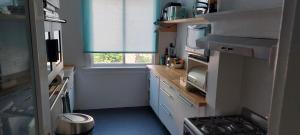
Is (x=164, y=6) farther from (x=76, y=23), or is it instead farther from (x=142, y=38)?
(x=76, y=23)

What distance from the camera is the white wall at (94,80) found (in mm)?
3637

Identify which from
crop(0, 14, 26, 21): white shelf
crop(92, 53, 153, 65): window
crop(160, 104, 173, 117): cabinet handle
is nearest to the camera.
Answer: crop(0, 14, 26, 21): white shelf

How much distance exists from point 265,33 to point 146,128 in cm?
227

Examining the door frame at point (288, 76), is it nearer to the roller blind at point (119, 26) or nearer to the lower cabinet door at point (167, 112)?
the lower cabinet door at point (167, 112)

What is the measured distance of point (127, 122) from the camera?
345 centimetres

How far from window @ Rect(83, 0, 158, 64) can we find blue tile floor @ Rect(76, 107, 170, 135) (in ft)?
2.96

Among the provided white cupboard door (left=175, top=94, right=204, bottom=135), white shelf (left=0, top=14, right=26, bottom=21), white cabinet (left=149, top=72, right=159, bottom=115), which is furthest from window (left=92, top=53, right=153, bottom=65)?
white shelf (left=0, top=14, right=26, bottom=21)

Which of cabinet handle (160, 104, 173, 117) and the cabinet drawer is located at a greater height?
the cabinet drawer

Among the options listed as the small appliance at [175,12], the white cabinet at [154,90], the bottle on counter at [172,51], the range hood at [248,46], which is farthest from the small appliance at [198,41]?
the bottle on counter at [172,51]

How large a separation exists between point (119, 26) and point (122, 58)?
1.92ft

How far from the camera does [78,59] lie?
3.78 metres

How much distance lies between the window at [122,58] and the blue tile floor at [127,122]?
0.85 meters

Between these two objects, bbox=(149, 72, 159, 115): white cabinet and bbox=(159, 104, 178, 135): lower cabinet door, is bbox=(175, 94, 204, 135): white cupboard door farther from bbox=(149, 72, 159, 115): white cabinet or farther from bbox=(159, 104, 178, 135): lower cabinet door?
bbox=(149, 72, 159, 115): white cabinet

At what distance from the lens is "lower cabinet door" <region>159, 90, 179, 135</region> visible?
2.70m
